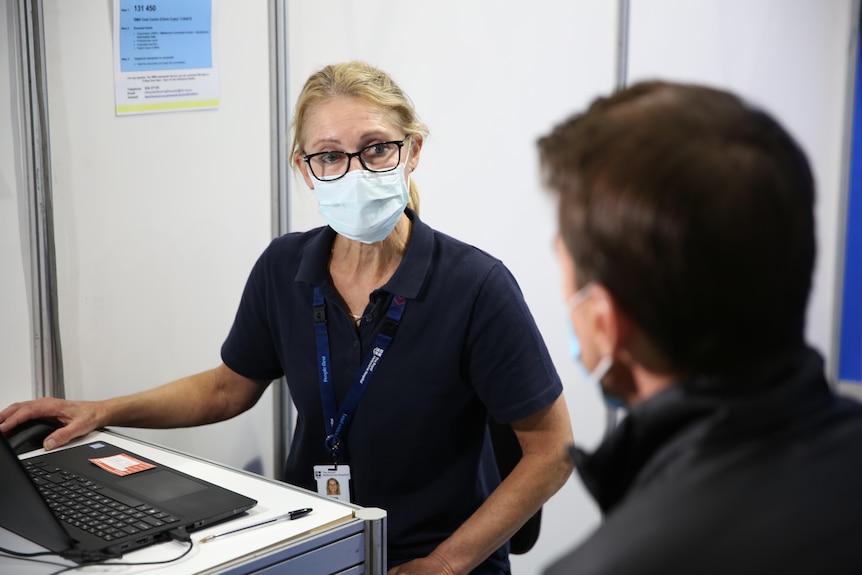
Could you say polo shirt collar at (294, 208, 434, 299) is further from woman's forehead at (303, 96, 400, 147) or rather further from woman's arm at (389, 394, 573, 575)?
woman's arm at (389, 394, 573, 575)

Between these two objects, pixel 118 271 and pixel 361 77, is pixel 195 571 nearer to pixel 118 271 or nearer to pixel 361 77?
pixel 361 77

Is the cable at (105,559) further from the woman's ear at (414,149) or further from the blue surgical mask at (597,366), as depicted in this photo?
the woman's ear at (414,149)

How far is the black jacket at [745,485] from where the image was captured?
1.83 feet

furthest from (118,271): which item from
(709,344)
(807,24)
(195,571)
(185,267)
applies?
(709,344)

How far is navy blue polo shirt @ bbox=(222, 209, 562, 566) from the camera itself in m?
Answer: 1.48

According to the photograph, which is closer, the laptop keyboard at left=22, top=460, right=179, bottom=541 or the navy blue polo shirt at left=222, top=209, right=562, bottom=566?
the laptop keyboard at left=22, top=460, right=179, bottom=541

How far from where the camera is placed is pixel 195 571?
3.58 feet

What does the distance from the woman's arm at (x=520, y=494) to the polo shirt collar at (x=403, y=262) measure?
0.33 m

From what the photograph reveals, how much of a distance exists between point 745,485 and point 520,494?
920 mm

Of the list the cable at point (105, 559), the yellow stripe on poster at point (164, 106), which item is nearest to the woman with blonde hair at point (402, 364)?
the cable at point (105, 559)

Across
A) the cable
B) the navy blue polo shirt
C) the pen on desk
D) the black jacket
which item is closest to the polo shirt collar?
→ the navy blue polo shirt

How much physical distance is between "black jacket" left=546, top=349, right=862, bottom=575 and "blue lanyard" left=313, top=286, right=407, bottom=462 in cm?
85

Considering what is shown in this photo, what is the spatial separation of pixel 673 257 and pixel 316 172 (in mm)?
1065

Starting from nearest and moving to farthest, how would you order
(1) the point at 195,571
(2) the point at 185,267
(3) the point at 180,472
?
(1) the point at 195,571
(3) the point at 180,472
(2) the point at 185,267
